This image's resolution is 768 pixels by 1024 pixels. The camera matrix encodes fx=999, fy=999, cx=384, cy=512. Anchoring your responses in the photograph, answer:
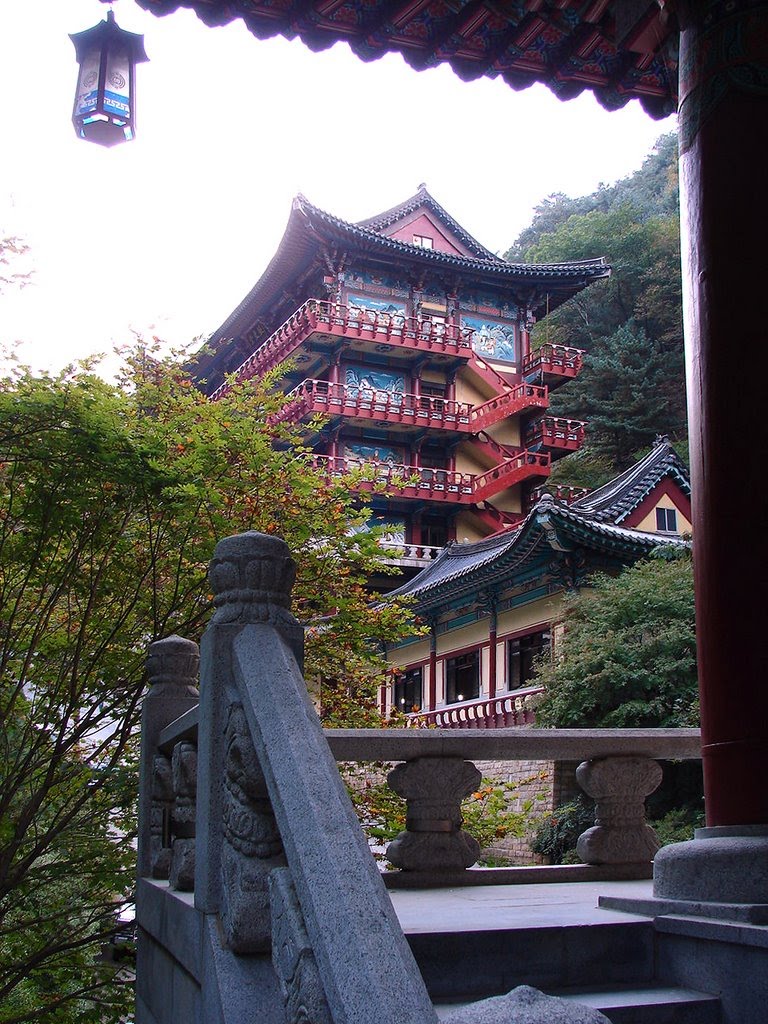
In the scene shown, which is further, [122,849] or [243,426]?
[243,426]

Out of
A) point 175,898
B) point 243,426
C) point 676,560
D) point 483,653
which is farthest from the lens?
point 483,653

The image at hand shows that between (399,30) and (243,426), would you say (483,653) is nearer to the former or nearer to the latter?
(243,426)

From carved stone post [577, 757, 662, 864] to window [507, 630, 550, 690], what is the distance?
55.5ft

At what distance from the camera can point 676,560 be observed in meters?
18.5

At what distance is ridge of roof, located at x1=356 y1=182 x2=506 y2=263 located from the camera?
3678 cm

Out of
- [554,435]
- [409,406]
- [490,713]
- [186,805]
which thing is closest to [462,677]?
[490,713]

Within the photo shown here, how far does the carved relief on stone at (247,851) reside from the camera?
255 cm

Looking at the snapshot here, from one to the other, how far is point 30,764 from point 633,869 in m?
4.05

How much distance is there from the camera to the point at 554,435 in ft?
112

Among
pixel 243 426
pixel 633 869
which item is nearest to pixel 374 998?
pixel 633 869

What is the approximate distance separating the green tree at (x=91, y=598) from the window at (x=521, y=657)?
14.9 metres

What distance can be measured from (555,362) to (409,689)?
44.9ft

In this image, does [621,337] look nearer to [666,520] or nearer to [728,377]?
[666,520]

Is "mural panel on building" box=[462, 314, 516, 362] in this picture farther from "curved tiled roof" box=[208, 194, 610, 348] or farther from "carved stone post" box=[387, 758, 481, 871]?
"carved stone post" box=[387, 758, 481, 871]
